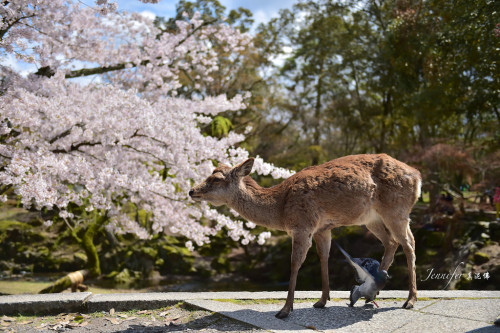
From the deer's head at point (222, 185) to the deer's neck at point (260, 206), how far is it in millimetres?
93

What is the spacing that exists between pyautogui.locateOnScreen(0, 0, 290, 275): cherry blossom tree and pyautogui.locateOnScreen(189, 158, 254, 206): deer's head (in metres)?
2.21

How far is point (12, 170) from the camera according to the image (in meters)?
5.58

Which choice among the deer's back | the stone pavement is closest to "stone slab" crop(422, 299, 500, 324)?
the stone pavement

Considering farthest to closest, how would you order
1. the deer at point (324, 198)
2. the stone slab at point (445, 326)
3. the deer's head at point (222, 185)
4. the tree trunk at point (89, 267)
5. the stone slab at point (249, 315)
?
the tree trunk at point (89, 267) < the deer's head at point (222, 185) < the deer at point (324, 198) < the stone slab at point (249, 315) < the stone slab at point (445, 326)

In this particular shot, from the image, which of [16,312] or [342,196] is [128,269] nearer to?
[16,312]

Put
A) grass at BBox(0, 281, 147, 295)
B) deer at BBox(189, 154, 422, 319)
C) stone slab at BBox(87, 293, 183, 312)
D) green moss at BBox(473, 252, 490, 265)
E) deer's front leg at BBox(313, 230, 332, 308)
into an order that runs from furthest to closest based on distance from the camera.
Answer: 1. green moss at BBox(473, 252, 490, 265)
2. grass at BBox(0, 281, 147, 295)
3. stone slab at BBox(87, 293, 183, 312)
4. deer's front leg at BBox(313, 230, 332, 308)
5. deer at BBox(189, 154, 422, 319)

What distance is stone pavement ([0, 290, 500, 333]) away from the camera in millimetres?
4098

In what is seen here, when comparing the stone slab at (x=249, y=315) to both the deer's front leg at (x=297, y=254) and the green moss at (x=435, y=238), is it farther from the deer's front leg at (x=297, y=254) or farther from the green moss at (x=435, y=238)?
the green moss at (x=435, y=238)

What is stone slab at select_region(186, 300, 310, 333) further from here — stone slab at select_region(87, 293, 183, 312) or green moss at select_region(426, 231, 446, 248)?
green moss at select_region(426, 231, 446, 248)

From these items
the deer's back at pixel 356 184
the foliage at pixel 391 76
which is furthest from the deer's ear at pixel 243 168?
the foliage at pixel 391 76

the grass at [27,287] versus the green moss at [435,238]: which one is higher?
the green moss at [435,238]

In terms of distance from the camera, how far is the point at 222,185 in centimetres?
479

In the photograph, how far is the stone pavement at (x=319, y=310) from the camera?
4098mm

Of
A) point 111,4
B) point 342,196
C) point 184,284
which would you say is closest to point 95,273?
point 184,284
